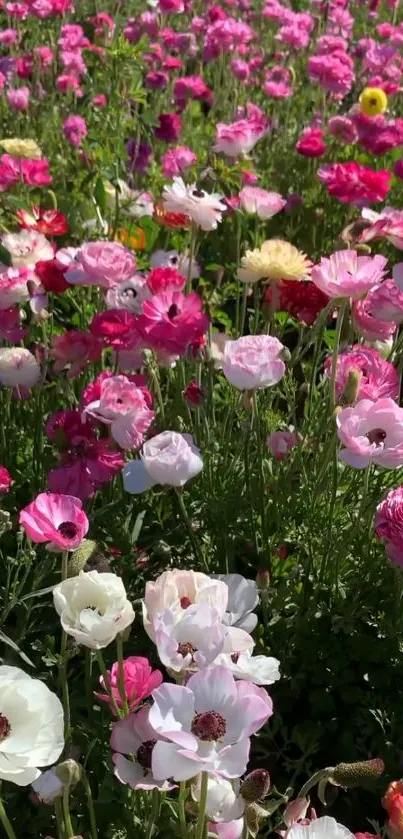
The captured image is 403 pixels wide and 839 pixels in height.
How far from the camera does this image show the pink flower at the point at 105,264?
5.49ft

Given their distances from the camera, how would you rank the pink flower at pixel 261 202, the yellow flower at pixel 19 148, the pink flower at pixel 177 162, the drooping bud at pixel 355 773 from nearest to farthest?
the drooping bud at pixel 355 773
the pink flower at pixel 261 202
the yellow flower at pixel 19 148
the pink flower at pixel 177 162

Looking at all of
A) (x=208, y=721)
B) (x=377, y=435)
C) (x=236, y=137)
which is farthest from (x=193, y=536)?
(x=236, y=137)

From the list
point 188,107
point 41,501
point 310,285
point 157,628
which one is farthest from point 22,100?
point 157,628

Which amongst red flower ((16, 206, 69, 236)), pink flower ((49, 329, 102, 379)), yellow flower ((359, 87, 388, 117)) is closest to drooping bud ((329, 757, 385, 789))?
pink flower ((49, 329, 102, 379))

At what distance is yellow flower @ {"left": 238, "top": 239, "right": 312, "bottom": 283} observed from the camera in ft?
5.60

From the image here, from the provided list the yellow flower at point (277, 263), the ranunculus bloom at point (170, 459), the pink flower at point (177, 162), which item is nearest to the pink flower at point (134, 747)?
the ranunculus bloom at point (170, 459)

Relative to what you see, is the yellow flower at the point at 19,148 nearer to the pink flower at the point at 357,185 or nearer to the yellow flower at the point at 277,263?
the pink flower at the point at 357,185

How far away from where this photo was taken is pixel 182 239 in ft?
9.91

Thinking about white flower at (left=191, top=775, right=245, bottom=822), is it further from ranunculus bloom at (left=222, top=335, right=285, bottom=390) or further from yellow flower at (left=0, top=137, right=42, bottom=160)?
yellow flower at (left=0, top=137, right=42, bottom=160)

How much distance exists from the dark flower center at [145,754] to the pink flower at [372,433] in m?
0.51

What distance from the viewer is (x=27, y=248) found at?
1883 millimetres

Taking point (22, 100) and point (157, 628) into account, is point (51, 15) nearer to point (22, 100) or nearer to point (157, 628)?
point (22, 100)

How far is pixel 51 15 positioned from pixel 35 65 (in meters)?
0.24

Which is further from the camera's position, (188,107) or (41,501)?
(188,107)
